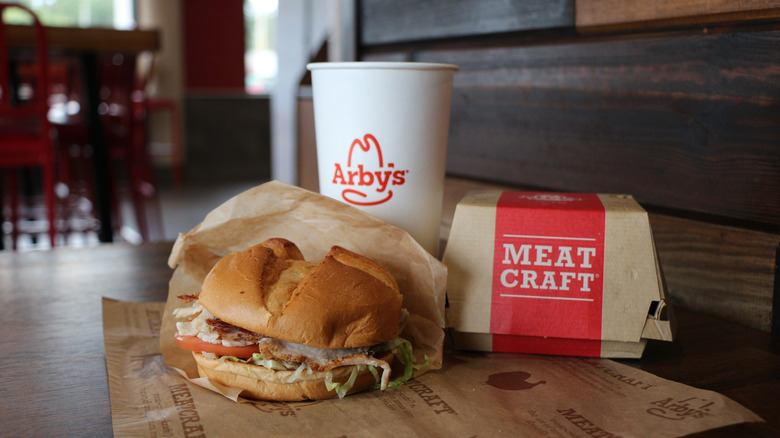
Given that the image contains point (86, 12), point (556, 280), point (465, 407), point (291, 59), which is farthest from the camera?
point (86, 12)

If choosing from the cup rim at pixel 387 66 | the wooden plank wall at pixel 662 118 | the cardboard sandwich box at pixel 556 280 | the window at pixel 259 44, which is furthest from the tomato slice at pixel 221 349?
the window at pixel 259 44

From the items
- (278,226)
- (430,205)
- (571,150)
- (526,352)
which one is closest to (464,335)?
(526,352)

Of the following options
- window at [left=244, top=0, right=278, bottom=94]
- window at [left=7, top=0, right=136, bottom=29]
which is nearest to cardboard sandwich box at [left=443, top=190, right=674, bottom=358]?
window at [left=7, top=0, right=136, bottom=29]

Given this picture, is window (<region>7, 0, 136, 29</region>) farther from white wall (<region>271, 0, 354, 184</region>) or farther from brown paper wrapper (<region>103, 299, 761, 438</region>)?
brown paper wrapper (<region>103, 299, 761, 438</region>)

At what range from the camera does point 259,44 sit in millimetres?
10016

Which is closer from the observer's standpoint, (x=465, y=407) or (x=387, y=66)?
(x=465, y=407)

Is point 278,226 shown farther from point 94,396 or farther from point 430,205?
point 94,396

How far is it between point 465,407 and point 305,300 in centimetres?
18

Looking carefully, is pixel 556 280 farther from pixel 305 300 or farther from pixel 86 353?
pixel 86 353

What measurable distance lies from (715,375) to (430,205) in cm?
38

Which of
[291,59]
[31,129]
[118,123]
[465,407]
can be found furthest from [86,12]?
[465,407]

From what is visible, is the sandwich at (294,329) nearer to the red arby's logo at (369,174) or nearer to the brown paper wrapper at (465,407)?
the brown paper wrapper at (465,407)

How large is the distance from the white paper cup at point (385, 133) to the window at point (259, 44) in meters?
9.14

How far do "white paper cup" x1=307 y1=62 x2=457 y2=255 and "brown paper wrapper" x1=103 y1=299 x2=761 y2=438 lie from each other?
22 cm
